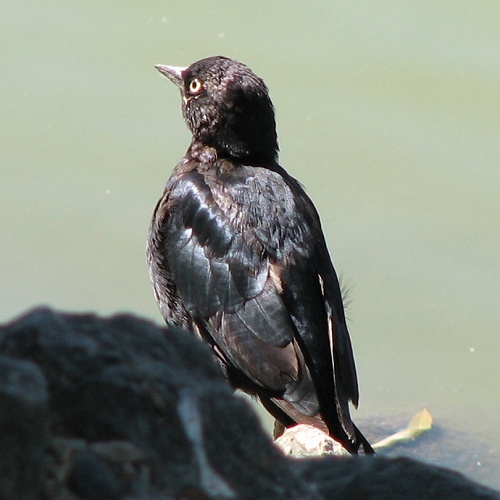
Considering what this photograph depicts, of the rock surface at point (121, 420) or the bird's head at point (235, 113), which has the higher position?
the bird's head at point (235, 113)

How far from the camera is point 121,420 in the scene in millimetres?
2215

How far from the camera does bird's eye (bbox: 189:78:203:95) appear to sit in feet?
20.5

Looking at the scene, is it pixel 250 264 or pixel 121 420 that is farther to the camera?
pixel 250 264

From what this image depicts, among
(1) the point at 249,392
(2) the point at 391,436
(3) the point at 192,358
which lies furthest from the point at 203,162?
(3) the point at 192,358

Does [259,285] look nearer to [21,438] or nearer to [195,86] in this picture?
[195,86]

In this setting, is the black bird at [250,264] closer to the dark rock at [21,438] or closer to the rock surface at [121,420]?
the rock surface at [121,420]

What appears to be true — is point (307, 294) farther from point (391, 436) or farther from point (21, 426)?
point (21, 426)

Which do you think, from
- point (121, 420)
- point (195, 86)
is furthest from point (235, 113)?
point (121, 420)

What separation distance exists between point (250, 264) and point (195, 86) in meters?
1.22

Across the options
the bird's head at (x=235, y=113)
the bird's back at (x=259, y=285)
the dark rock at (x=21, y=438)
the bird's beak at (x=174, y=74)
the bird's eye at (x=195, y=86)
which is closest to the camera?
the dark rock at (x=21, y=438)

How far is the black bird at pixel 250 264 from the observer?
17.5 feet

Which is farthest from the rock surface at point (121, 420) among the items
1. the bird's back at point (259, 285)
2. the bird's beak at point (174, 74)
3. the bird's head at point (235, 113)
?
the bird's beak at point (174, 74)

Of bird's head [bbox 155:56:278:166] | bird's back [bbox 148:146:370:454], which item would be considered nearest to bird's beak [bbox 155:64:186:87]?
bird's head [bbox 155:56:278:166]

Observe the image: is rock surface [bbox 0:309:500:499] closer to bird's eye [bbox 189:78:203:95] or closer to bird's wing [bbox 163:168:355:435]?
bird's wing [bbox 163:168:355:435]
